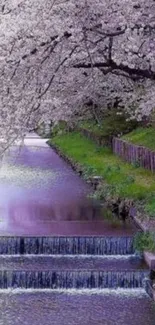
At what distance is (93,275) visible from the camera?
13.5 metres

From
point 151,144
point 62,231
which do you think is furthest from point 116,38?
point 151,144

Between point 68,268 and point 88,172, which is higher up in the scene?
point 68,268

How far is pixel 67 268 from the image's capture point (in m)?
14.0

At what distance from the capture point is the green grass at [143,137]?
27.0 metres

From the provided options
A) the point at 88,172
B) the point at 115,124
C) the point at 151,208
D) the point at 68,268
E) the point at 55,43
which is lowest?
the point at 88,172

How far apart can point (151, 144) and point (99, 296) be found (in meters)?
14.3

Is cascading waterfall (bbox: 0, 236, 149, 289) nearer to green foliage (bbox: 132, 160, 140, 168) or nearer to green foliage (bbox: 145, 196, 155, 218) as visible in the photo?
green foliage (bbox: 145, 196, 155, 218)

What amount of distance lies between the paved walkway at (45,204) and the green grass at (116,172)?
0.96m

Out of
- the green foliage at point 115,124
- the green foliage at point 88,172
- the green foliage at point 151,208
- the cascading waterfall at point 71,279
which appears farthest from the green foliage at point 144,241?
the green foliage at point 115,124

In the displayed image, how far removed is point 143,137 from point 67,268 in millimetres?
15654

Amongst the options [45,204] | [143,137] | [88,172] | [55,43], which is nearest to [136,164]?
[88,172]

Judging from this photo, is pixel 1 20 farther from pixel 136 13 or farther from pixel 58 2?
pixel 136 13

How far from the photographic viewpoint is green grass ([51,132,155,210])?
65.0ft

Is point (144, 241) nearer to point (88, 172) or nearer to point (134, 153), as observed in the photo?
point (134, 153)
